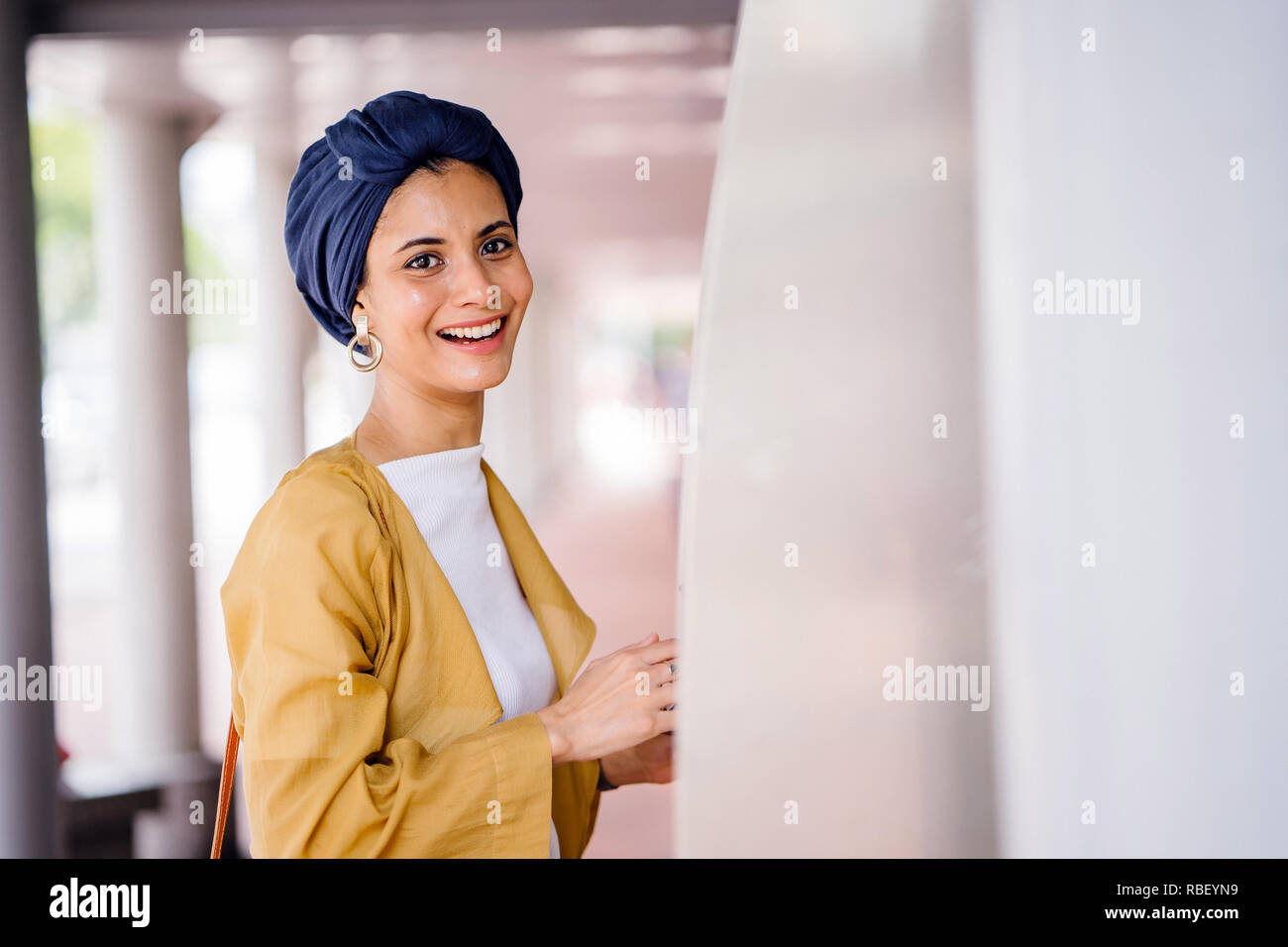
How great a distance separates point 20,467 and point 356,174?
85 cm

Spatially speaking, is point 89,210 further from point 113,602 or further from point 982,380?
point 982,380

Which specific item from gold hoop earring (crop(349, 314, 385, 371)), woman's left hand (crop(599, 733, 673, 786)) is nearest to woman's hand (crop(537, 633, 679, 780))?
woman's left hand (crop(599, 733, 673, 786))

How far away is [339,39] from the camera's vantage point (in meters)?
1.50

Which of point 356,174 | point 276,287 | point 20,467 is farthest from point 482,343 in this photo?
point 20,467

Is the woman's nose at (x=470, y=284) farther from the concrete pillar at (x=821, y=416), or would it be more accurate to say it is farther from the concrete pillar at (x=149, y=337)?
the concrete pillar at (x=149, y=337)

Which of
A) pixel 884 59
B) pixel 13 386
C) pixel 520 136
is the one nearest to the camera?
pixel 884 59

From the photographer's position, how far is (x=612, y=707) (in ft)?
4.17

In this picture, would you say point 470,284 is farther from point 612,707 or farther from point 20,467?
point 20,467

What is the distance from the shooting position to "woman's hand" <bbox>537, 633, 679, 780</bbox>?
125 cm

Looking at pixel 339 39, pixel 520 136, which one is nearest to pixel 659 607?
pixel 520 136

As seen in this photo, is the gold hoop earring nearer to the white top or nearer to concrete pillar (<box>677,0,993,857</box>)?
the white top

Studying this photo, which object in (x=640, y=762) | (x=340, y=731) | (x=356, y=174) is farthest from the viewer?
(x=640, y=762)

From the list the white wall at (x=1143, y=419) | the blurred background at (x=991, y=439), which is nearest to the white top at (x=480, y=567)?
the blurred background at (x=991, y=439)

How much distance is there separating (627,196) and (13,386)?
1.12m
